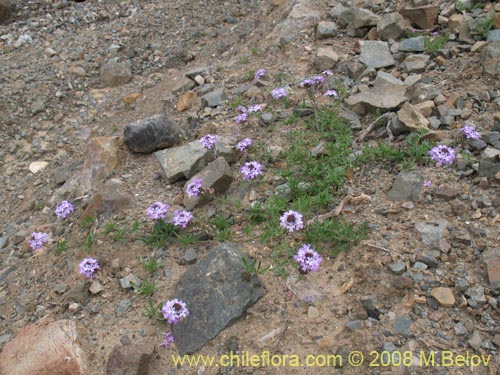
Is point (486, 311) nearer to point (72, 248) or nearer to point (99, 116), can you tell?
point (72, 248)

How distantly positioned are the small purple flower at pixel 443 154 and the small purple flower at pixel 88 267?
2864 mm

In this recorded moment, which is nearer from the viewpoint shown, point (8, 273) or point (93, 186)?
point (8, 273)

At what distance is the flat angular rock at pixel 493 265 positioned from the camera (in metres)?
3.35

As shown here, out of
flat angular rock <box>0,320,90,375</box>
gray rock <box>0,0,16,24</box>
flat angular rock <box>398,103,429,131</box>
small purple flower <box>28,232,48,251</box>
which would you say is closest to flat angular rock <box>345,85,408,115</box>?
flat angular rock <box>398,103,429,131</box>

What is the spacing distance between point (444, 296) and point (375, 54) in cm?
330

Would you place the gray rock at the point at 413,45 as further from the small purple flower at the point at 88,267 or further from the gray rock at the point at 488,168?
the small purple flower at the point at 88,267

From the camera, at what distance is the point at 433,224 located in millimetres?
3816

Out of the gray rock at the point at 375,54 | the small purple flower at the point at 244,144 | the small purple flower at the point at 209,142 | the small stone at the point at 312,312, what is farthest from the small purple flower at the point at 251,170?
the gray rock at the point at 375,54

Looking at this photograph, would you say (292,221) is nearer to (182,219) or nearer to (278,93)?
(182,219)

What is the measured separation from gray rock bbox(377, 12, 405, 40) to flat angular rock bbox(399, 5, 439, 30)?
134 mm

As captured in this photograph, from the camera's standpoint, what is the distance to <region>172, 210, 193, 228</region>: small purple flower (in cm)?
417

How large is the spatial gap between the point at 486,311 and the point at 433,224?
30.0 inches

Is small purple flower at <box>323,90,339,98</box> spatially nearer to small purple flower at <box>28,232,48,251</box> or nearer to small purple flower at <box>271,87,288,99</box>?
small purple flower at <box>271,87,288,99</box>

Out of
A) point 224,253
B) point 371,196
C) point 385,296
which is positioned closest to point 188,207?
point 224,253
